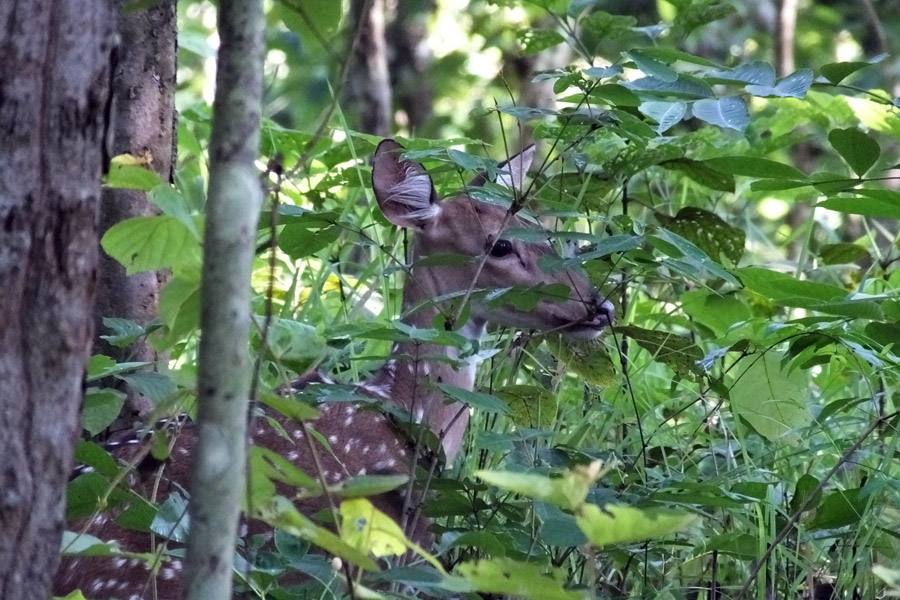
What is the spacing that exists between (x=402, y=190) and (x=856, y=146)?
4.09 feet

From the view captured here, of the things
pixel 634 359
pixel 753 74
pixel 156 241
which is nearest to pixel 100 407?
pixel 156 241

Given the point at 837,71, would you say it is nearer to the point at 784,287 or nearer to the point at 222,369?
the point at 784,287

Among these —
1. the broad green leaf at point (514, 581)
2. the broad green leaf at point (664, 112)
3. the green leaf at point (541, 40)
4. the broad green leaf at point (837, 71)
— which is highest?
the green leaf at point (541, 40)

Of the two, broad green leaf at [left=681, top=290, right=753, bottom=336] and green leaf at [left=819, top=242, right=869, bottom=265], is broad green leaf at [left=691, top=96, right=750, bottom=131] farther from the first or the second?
green leaf at [left=819, top=242, right=869, bottom=265]

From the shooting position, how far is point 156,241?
151 cm

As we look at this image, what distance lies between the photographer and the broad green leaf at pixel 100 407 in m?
1.97

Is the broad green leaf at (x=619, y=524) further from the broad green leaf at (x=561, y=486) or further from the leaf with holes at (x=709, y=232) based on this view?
the leaf with holes at (x=709, y=232)

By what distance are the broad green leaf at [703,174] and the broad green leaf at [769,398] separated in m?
0.56

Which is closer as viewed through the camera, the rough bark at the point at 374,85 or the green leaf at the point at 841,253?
the green leaf at the point at 841,253

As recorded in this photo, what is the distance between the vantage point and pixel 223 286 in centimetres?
122

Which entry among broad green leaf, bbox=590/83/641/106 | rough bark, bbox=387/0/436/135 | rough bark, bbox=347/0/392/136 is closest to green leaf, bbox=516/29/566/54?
broad green leaf, bbox=590/83/641/106

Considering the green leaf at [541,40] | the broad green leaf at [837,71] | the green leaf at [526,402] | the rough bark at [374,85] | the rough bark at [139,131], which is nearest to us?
the broad green leaf at [837,71]

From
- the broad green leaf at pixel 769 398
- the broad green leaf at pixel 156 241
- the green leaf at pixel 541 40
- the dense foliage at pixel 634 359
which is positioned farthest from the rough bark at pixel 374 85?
the broad green leaf at pixel 156 241

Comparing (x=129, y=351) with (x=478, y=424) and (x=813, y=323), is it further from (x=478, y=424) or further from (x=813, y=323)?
(x=813, y=323)
